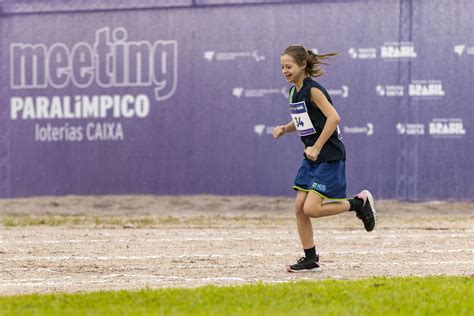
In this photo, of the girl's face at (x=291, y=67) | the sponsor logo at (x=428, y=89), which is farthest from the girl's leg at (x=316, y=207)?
the sponsor logo at (x=428, y=89)

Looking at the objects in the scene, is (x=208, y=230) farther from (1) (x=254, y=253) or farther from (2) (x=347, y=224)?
(1) (x=254, y=253)

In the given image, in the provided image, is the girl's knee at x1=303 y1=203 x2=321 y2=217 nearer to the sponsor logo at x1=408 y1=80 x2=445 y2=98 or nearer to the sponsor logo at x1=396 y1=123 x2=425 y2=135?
the sponsor logo at x1=396 y1=123 x2=425 y2=135

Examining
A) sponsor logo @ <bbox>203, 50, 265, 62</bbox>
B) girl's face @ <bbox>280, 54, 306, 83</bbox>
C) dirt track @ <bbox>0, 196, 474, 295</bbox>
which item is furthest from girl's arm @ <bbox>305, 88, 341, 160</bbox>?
sponsor logo @ <bbox>203, 50, 265, 62</bbox>

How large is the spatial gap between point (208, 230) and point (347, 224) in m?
2.05

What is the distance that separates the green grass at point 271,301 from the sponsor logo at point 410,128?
9173 mm

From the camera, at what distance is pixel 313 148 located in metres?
9.26

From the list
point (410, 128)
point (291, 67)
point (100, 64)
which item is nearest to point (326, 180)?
point (291, 67)

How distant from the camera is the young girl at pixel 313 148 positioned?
9344mm

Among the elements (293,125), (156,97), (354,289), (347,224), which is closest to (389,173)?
(347,224)

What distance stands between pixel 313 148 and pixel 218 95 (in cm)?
918

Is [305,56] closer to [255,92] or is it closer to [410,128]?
[410,128]

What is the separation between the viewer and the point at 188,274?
958 centimetres

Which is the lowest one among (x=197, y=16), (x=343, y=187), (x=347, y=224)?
(x=347, y=224)

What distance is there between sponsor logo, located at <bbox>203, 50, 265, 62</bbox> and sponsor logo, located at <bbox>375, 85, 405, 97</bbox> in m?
1.91
